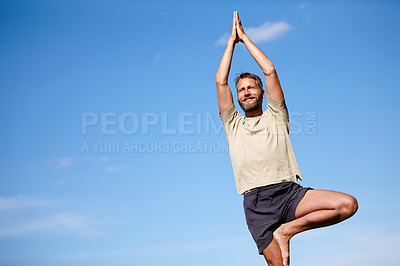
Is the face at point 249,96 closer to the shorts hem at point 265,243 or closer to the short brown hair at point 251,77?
the short brown hair at point 251,77

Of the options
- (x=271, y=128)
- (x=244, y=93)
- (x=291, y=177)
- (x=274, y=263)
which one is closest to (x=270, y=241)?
(x=274, y=263)

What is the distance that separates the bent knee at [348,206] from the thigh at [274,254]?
93 cm

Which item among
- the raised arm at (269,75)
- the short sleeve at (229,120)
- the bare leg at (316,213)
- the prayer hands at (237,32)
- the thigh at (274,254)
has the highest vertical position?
the prayer hands at (237,32)

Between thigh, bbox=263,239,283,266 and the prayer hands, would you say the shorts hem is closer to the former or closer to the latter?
thigh, bbox=263,239,283,266

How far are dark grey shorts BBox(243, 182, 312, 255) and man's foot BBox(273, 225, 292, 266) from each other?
91mm

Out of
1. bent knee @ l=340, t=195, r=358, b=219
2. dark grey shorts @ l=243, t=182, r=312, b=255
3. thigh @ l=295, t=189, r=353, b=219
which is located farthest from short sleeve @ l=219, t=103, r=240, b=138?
bent knee @ l=340, t=195, r=358, b=219

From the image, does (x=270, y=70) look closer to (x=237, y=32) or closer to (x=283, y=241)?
(x=237, y=32)

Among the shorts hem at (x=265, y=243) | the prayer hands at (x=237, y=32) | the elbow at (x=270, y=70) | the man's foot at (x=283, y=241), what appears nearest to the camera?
the man's foot at (x=283, y=241)

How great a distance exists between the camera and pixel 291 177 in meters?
6.02

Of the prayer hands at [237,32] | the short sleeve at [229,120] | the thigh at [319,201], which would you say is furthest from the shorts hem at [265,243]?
the prayer hands at [237,32]

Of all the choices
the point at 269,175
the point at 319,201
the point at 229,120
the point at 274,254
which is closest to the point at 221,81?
the point at 229,120

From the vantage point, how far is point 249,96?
20.9ft

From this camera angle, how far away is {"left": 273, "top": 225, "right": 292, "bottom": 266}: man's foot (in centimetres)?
580

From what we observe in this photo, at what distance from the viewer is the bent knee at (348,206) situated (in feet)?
18.4
